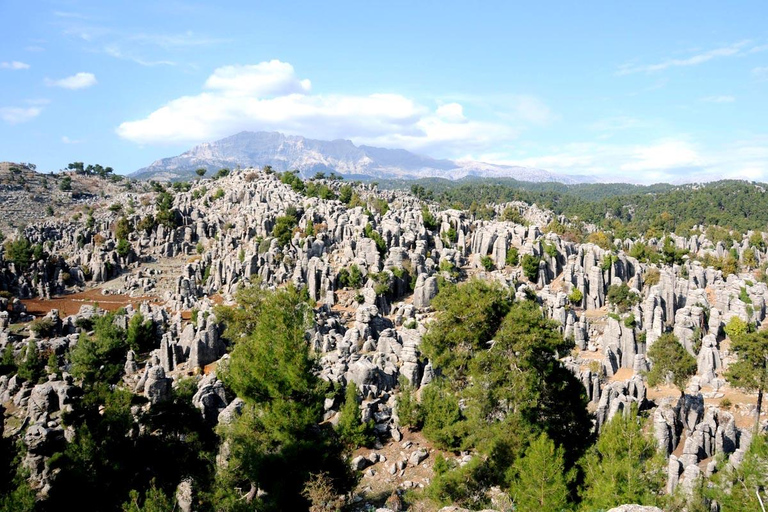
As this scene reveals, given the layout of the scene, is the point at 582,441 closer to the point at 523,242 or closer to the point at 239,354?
the point at 239,354

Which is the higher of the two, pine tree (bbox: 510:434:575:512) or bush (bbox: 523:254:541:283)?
bush (bbox: 523:254:541:283)

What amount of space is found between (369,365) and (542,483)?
16336mm

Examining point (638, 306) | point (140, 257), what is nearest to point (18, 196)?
point (140, 257)

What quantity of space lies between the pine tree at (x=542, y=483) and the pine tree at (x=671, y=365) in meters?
20.2

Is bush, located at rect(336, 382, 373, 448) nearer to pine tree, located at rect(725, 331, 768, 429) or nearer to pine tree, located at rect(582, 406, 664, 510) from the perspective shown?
pine tree, located at rect(582, 406, 664, 510)

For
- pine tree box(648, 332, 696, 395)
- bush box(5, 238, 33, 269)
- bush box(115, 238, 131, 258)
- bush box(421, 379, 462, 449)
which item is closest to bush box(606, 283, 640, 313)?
pine tree box(648, 332, 696, 395)

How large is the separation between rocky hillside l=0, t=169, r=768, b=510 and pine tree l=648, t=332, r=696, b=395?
479 mm

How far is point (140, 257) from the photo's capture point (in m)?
80.3

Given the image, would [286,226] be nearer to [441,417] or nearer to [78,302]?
[78,302]

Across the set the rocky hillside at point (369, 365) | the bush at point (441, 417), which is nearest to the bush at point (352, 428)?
the rocky hillside at point (369, 365)

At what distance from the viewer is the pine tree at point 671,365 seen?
32559 millimetres

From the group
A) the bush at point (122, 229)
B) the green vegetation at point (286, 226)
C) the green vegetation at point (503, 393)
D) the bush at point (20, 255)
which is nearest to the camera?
the green vegetation at point (503, 393)

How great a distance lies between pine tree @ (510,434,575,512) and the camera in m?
16.2

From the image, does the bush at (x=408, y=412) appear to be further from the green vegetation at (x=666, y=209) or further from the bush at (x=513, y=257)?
the green vegetation at (x=666, y=209)
